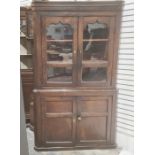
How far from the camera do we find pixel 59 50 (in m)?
2.19

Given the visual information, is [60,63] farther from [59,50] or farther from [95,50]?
[95,50]

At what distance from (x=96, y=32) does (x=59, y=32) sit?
343 millimetres

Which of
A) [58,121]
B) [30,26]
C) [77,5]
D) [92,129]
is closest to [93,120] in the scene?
[92,129]

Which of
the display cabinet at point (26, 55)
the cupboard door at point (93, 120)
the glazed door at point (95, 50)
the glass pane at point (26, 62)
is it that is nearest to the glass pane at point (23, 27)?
the display cabinet at point (26, 55)

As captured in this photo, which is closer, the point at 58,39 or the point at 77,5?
the point at 77,5

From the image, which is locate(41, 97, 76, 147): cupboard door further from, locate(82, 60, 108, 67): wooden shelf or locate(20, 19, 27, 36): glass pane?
locate(20, 19, 27, 36): glass pane

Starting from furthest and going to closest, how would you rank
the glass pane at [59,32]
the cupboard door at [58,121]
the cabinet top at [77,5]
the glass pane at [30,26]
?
the glass pane at [30,26] < the cupboard door at [58,121] < the glass pane at [59,32] < the cabinet top at [77,5]

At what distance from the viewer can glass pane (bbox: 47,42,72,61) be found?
7.13ft

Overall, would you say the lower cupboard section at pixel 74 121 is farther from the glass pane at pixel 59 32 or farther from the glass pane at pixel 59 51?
the glass pane at pixel 59 32

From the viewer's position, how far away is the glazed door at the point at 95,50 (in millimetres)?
2133

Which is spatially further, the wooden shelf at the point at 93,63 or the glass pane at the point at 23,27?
the glass pane at the point at 23,27

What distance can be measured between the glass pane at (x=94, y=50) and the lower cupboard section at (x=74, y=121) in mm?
374
